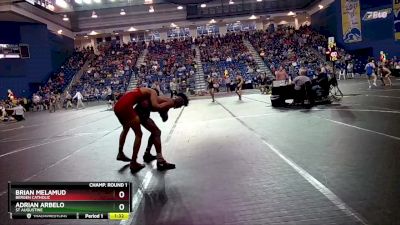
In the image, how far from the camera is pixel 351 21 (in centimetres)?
3922

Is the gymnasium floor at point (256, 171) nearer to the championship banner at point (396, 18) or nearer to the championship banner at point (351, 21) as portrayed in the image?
the championship banner at point (396, 18)

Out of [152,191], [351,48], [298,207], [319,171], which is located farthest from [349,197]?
[351,48]

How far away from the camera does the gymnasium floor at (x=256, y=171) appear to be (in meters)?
4.14

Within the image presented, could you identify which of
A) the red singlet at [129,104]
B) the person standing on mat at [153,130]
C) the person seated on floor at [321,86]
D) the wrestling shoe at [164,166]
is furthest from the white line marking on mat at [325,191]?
the person seated on floor at [321,86]

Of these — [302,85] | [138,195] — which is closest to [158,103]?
[138,195]

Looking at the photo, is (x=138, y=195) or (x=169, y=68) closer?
(x=138, y=195)

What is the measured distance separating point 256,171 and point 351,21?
123ft

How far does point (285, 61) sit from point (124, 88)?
16972 mm

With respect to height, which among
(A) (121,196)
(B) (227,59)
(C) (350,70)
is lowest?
(A) (121,196)

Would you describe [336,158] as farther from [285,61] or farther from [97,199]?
[285,61]

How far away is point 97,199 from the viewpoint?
3150 mm

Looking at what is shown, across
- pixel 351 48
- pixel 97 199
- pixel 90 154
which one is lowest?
pixel 90 154
